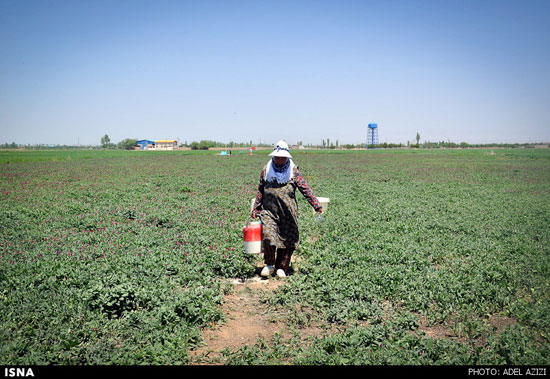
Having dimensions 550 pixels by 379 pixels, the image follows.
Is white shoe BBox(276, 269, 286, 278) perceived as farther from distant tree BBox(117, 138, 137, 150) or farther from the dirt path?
distant tree BBox(117, 138, 137, 150)

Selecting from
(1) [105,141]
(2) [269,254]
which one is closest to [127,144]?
(1) [105,141]

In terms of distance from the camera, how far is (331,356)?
13.1 ft

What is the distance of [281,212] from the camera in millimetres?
6219

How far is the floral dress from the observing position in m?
6.16

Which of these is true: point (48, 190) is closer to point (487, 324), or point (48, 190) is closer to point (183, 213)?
point (183, 213)

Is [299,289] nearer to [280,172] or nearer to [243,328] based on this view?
[243,328]

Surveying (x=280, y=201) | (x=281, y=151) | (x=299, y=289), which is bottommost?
(x=299, y=289)

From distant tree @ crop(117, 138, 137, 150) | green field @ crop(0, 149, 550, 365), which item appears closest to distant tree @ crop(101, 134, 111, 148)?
distant tree @ crop(117, 138, 137, 150)

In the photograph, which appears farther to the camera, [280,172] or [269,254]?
[269,254]

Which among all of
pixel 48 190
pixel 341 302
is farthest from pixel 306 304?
pixel 48 190

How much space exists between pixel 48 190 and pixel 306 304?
16.7 metres

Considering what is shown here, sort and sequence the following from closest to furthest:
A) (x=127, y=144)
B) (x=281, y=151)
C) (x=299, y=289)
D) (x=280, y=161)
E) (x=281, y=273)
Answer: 1. (x=299, y=289)
2. (x=281, y=151)
3. (x=280, y=161)
4. (x=281, y=273)
5. (x=127, y=144)

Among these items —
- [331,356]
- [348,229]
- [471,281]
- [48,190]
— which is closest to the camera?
[331,356]

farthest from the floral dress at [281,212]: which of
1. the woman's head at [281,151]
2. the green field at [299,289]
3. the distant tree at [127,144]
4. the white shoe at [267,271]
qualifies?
the distant tree at [127,144]
